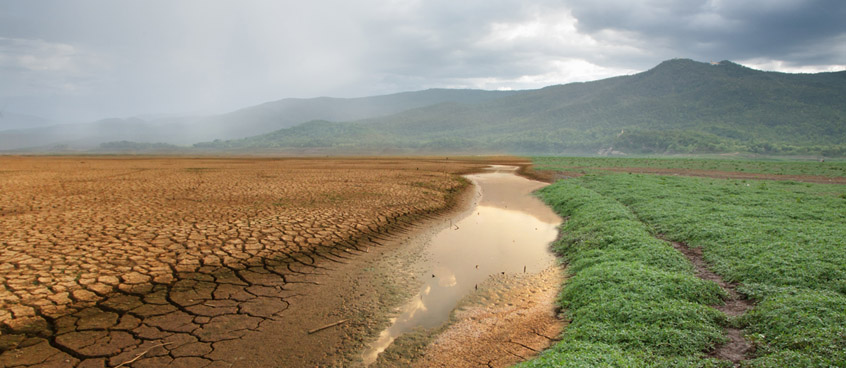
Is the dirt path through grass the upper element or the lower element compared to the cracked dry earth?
lower

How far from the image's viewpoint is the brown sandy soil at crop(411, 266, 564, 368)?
4664 millimetres

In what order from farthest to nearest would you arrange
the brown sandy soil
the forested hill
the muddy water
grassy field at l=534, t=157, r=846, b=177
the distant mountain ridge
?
the distant mountain ridge → the forested hill → grassy field at l=534, t=157, r=846, b=177 → the muddy water → the brown sandy soil

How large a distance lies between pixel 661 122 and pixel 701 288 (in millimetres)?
169572

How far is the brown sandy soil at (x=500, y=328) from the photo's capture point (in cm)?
466

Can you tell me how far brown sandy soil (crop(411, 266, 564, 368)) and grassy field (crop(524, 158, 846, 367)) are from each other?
1.28 ft

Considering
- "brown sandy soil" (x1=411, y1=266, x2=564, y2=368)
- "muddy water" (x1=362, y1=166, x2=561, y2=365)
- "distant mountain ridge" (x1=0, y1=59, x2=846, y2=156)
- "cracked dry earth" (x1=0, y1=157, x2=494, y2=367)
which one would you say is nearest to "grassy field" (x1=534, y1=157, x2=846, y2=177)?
"muddy water" (x1=362, y1=166, x2=561, y2=365)

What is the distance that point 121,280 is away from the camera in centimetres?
655

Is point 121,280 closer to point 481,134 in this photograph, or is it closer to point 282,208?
point 282,208

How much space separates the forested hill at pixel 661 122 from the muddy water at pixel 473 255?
10951 centimetres

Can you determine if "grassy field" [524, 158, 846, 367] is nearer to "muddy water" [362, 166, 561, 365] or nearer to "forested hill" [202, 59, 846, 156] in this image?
"muddy water" [362, 166, 561, 365]

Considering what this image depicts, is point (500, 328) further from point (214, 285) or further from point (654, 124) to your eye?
point (654, 124)

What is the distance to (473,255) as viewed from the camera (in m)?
9.43

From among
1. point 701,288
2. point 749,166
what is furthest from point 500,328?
point 749,166

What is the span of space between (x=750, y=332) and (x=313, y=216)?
1120 cm
